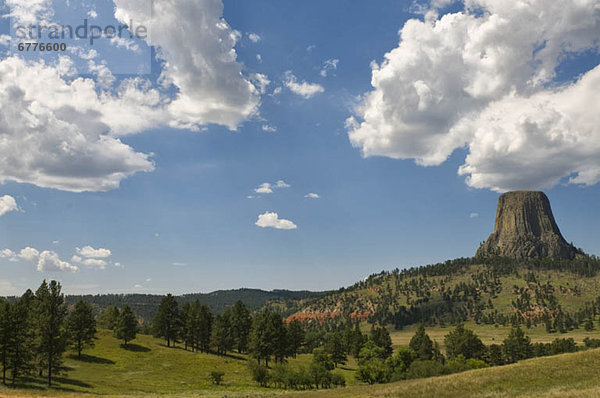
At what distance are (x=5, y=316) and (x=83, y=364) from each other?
2500 centimetres

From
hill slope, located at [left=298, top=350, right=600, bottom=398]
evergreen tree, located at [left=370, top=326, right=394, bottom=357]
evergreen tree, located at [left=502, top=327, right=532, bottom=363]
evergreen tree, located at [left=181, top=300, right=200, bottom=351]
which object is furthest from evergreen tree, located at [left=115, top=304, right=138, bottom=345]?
evergreen tree, located at [left=502, top=327, right=532, bottom=363]

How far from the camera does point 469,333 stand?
120m

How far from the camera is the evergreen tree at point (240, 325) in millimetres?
116125

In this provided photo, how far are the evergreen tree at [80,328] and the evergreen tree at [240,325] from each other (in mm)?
39383

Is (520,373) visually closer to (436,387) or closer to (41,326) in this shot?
(436,387)

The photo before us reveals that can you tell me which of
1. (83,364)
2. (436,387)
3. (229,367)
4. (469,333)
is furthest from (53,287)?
(469,333)

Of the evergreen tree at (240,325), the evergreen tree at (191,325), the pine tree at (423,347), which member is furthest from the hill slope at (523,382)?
the evergreen tree at (240,325)

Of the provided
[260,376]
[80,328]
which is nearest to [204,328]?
[80,328]

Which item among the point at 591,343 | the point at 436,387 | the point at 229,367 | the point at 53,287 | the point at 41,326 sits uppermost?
the point at 53,287

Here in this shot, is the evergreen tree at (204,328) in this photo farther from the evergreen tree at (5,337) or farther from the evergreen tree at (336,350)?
the evergreen tree at (5,337)

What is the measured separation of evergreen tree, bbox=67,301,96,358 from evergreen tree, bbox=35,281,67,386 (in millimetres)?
20753

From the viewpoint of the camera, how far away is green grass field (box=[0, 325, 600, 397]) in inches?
1626

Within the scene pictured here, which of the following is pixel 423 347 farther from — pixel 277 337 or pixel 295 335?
pixel 277 337

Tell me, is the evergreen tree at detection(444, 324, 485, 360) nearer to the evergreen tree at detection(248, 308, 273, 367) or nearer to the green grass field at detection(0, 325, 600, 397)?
the green grass field at detection(0, 325, 600, 397)
